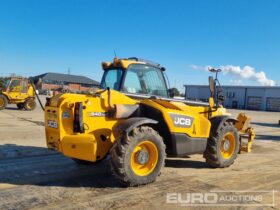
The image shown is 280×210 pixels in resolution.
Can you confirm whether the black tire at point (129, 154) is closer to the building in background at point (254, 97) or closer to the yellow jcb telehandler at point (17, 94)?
the yellow jcb telehandler at point (17, 94)

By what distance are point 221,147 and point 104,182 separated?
9.51 feet

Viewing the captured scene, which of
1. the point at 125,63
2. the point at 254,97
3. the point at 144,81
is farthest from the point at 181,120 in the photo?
the point at 254,97

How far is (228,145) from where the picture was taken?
734 centimetres

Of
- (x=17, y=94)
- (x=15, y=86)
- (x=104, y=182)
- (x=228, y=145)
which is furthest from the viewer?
(x=17, y=94)

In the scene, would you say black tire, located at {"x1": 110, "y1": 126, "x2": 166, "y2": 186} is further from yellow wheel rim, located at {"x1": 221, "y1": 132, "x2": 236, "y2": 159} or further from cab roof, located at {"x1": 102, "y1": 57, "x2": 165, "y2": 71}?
yellow wheel rim, located at {"x1": 221, "y1": 132, "x2": 236, "y2": 159}

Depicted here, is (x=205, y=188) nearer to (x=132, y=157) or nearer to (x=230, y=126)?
(x=132, y=157)

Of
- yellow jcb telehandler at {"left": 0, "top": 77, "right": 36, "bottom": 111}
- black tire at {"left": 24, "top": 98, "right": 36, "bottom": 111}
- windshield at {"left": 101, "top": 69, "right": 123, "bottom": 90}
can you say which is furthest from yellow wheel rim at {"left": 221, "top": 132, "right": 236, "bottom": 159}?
black tire at {"left": 24, "top": 98, "right": 36, "bottom": 111}

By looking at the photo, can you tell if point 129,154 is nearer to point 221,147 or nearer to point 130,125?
point 130,125

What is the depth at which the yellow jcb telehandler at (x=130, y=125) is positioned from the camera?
520 cm

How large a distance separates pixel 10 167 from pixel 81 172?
1479 millimetres

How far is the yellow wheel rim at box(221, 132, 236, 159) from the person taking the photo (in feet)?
23.7

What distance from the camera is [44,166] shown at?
21.9 ft

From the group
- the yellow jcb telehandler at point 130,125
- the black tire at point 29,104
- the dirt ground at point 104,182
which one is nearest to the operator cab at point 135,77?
the yellow jcb telehandler at point 130,125

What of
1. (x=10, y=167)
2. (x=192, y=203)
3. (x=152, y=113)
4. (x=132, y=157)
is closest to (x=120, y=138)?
(x=132, y=157)
